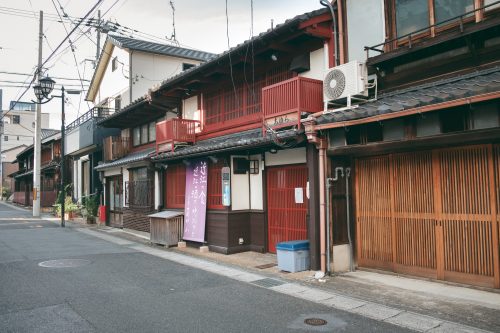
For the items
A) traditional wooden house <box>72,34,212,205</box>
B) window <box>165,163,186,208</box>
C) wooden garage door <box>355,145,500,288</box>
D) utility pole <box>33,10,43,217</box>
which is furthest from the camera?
utility pole <box>33,10,43,217</box>

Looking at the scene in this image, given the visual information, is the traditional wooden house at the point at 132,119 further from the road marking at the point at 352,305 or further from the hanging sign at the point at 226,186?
the road marking at the point at 352,305

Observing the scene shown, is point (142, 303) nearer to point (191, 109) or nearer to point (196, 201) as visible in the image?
point (196, 201)

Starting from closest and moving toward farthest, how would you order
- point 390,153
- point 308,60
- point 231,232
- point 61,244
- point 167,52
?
point 390,153 < point 308,60 < point 231,232 < point 61,244 < point 167,52

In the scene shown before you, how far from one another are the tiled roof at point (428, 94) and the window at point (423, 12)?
138cm

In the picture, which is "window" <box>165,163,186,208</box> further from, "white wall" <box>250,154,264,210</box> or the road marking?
the road marking

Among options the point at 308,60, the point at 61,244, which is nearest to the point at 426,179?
the point at 308,60

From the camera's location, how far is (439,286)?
24.9ft

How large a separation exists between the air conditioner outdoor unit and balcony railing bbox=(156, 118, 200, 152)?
7.51 m

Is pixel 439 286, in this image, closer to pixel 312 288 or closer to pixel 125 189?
pixel 312 288

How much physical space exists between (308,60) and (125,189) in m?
13.4

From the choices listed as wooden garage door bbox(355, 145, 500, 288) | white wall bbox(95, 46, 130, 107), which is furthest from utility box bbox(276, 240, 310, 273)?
white wall bbox(95, 46, 130, 107)

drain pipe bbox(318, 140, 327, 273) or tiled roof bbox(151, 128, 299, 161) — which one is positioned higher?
tiled roof bbox(151, 128, 299, 161)

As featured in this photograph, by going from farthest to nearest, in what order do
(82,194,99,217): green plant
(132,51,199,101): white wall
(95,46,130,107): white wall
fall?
(95,46,130,107): white wall, (132,51,199,101): white wall, (82,194,99,217): green plant

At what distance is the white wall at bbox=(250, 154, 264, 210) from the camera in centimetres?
1241
